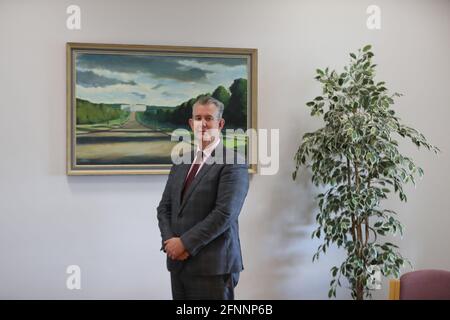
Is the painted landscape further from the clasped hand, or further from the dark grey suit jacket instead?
the clasped hand

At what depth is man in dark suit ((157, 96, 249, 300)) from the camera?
210 cm

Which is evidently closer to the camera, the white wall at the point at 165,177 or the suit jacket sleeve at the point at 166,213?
the suit jacket sleeve at the point at 166,213

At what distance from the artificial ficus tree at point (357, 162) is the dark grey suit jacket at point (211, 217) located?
1.12m

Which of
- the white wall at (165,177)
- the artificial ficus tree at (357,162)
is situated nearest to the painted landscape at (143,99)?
the white wall at (165,177)

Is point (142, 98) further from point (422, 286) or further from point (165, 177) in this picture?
point (422, 286)

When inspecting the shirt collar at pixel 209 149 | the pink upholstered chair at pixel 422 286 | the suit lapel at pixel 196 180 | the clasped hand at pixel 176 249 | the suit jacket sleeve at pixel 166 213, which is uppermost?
the shirt collar at pixel 209 149

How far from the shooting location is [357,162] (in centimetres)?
313

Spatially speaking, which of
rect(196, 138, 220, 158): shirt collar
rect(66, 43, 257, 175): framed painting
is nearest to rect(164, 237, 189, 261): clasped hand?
rect(196, 138, 220, 158): shirt collar

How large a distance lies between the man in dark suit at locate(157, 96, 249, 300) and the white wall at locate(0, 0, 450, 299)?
3.92 feet

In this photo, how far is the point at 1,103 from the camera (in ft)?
10.5

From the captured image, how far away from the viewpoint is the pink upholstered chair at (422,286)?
207 cm

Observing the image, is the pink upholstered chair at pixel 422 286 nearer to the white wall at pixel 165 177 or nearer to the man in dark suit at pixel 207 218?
the man in dark suit at pixel 207 218
